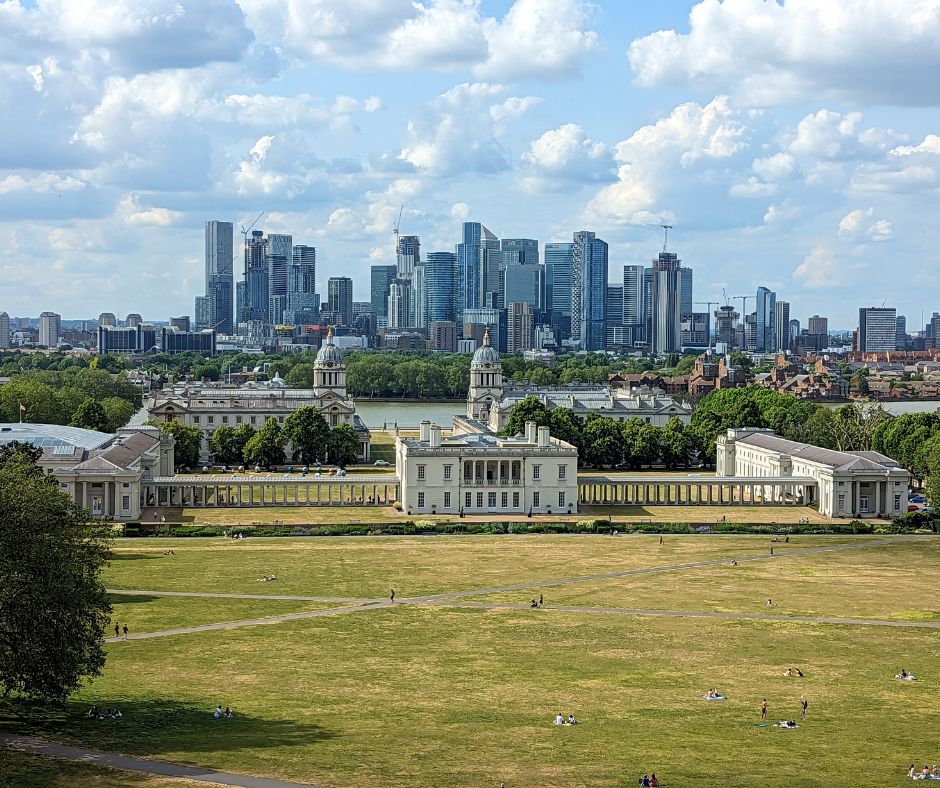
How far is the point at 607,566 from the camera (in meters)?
82.2

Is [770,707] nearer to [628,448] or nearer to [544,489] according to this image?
→ [544,489]

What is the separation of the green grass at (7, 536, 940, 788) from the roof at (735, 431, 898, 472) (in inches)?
1120

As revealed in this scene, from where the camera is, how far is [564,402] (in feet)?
584

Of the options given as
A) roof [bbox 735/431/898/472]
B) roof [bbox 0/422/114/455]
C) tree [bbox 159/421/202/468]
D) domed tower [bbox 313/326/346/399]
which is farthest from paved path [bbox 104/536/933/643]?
domed tower [bbox 313/326/346/399]


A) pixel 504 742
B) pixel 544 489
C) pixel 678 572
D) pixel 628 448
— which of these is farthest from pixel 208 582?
pixel 628 448

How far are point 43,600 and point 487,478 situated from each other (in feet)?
210

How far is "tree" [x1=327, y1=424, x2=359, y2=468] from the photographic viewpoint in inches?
5399

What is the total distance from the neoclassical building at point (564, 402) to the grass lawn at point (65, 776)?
123 meters

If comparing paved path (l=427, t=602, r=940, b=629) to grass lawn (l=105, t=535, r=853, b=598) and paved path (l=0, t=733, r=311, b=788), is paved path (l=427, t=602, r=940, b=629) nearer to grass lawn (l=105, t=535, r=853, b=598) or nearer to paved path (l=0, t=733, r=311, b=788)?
grass lawn (l=105, t=535, r=853, b=598)

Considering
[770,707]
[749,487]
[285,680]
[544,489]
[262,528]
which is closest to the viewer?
[770,707]

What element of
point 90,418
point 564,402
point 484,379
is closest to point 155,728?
point 90,418

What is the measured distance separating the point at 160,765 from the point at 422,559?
138 ft

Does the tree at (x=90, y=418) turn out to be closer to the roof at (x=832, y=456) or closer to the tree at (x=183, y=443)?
the tree at (x=183, y=443)

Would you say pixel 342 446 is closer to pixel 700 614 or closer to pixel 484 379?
pixel 484 379
